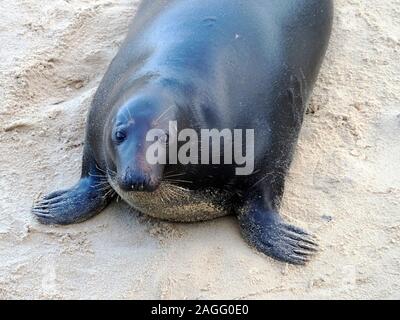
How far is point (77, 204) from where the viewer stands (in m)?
3.99

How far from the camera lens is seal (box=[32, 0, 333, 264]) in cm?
354

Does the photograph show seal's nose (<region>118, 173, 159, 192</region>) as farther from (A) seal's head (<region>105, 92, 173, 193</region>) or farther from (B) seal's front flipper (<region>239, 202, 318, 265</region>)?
(B) seal's front flipper (<region>239, 202, 318, 265</region>)

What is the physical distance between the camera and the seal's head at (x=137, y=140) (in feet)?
10.8

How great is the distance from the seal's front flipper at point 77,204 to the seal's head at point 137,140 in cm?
46

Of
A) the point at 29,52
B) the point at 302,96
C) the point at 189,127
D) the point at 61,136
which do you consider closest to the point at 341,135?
the point at 302,96

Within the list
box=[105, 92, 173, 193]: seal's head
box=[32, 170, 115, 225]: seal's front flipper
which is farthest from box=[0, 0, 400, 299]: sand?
box=[105, 92, 173, 193]: seal's head

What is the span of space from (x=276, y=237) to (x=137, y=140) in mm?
821

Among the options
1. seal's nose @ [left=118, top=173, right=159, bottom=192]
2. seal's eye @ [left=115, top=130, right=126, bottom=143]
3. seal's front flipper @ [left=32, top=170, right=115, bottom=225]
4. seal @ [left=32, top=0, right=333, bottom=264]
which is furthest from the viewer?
seal's front flipper @ [left=32, top=170, right=115, bottom=225]

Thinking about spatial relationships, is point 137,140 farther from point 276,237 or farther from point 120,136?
point 276,237

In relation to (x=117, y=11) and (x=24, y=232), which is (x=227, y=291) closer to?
(x=24, y=232)

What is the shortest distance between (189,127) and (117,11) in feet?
6.12

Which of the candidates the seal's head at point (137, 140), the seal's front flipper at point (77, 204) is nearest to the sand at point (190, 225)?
the seal's front flipper at point (77, 204)

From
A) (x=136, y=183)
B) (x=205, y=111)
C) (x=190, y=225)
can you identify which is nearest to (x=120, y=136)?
(x=136, y=183)

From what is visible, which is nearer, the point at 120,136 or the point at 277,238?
the point at 120,136
